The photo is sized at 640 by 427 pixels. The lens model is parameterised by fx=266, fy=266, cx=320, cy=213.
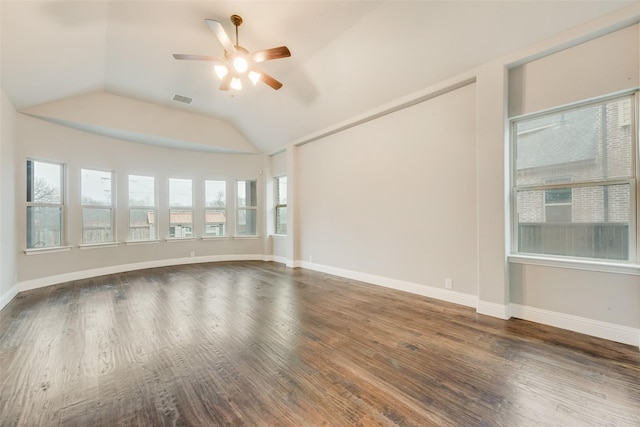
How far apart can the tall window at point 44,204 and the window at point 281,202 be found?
4336 millimetres

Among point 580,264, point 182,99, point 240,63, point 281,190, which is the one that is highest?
point 182,99

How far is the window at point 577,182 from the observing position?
257 cm

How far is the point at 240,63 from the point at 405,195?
2895mm

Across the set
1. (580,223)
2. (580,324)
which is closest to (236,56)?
(580,223)

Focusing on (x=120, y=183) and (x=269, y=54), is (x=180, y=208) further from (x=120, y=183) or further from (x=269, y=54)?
(x=269, y=54)

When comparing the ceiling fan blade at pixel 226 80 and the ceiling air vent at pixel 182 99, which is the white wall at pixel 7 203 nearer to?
the ceiling air vent at pixel 182 99

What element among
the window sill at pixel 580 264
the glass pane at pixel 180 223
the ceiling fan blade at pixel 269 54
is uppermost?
the ceiling fan blade at pixel 269 54

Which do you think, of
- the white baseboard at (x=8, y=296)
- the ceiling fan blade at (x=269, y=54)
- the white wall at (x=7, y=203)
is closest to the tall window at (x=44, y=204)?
the white wall at (x=7, y=203)

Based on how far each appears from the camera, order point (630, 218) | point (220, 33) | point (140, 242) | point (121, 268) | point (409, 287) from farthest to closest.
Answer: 1. point (140, 242)
2. point (121, 268)
3. point (409, 287)
4. point (220, 33)
5. point (630, 218)

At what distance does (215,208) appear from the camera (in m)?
7.15

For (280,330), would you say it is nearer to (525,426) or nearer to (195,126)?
(525,426)

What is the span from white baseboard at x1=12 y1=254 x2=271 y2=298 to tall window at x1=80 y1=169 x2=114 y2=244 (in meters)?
0.62

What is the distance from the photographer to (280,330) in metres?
2.82

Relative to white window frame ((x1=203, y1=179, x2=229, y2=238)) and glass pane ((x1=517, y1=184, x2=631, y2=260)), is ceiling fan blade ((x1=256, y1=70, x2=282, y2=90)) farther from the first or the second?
white window frame ((x1=203, y1=179, x2=229, y2=238))
